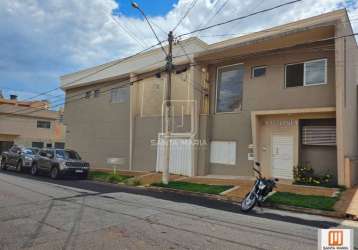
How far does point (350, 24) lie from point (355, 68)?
271 centimetres

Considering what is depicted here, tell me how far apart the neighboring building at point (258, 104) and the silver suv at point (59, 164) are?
11.8 feet

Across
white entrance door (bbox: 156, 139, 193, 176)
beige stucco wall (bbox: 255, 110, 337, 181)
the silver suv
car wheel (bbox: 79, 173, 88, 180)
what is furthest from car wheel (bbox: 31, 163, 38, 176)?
beige stucco wall (bbox: 255, 110, 337, 181)

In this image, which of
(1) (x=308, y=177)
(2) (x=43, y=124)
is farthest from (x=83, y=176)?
(2) (x=43, y=124)

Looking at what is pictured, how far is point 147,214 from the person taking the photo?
840 centimetres

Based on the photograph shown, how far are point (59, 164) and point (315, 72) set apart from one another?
13.8m

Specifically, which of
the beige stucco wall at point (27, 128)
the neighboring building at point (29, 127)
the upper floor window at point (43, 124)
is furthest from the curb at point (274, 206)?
the upper floor window at point (43, 124)

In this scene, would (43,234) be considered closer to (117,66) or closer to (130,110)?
(130,110)

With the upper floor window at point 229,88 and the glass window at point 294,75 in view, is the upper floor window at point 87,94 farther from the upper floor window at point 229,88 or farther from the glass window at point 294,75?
the glass window at point 294,75

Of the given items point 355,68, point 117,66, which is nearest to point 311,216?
point 355,68

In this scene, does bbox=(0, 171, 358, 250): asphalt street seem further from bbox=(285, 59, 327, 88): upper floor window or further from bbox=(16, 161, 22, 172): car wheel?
bbox=(16, 161, 22, 172): car wheel

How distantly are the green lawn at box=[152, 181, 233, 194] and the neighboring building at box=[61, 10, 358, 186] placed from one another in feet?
10.2

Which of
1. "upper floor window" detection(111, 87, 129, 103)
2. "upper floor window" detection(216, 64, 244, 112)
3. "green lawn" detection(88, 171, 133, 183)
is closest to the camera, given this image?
"green lawn" detection(88, 171, 133, 183)

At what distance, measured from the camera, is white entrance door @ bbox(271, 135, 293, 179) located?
15.1 meters

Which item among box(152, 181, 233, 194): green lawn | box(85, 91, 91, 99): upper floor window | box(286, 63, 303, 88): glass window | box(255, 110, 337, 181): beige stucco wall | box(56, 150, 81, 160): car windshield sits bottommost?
box(152, 181, 233, 194): green lawn
